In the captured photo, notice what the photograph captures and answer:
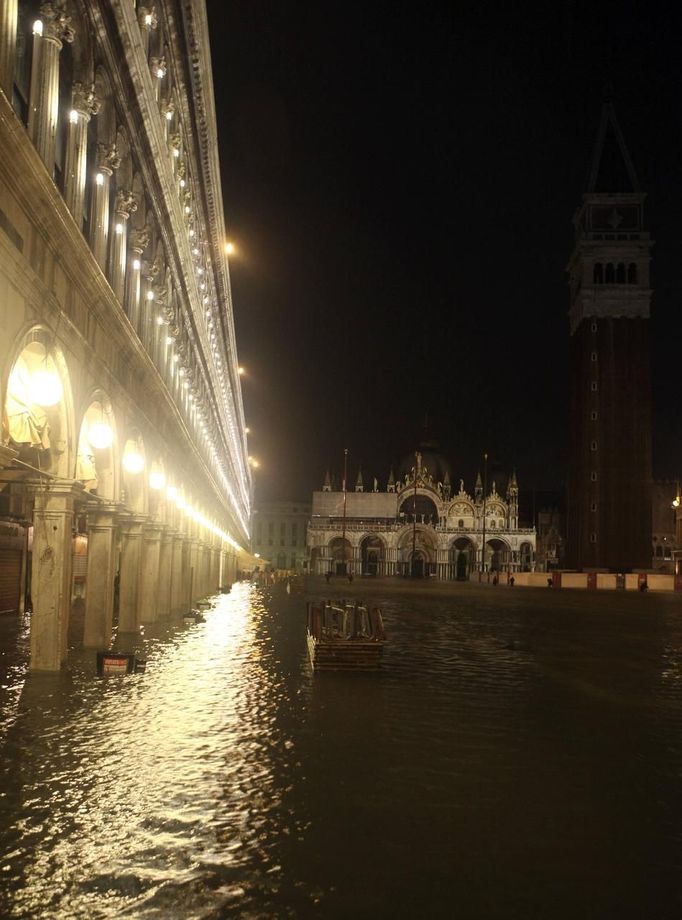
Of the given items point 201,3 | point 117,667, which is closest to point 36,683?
point 117,667

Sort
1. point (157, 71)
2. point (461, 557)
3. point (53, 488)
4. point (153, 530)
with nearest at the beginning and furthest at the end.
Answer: point (53, 488) → point (157, 71) → point (153, 530) → point (461, 557)

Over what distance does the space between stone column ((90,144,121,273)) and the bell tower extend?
Answer: 84296mm

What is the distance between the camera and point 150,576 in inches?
1000

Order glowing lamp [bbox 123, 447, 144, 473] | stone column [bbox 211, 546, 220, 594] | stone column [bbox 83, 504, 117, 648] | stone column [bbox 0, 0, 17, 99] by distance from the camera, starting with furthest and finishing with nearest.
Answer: stone column [bbox 211, 546, 220, 594], glowing lamp [bbox 123, 447, 144, 473], stone column [bbox 83, 504, 117, 648], stone column [bbox 0, 0, 17, 99]

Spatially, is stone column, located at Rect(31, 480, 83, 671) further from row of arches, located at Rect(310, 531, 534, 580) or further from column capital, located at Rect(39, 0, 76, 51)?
row of arches, located at Rect(310, 531, 534, 580)

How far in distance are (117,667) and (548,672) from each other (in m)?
8.47

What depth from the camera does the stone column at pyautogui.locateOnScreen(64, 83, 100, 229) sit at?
1570cm

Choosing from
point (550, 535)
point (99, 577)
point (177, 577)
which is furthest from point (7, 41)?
point (550, 535)

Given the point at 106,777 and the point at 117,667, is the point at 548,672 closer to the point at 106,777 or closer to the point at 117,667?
the point at 117,667

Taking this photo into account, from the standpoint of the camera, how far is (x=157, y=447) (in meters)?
25.0

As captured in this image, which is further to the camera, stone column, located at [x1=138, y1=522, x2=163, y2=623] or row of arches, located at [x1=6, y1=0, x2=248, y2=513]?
stone column, located at [x1=138, y1=522, x2=163, y2=623]

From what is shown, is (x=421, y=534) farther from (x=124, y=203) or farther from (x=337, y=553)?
(x=124, y=203)

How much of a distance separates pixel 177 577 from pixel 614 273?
3335 inches

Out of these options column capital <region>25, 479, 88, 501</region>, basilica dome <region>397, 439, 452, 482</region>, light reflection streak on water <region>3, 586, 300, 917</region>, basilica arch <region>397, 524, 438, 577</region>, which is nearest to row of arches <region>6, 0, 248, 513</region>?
column capital <region>25, 479, 88, 501</region>
